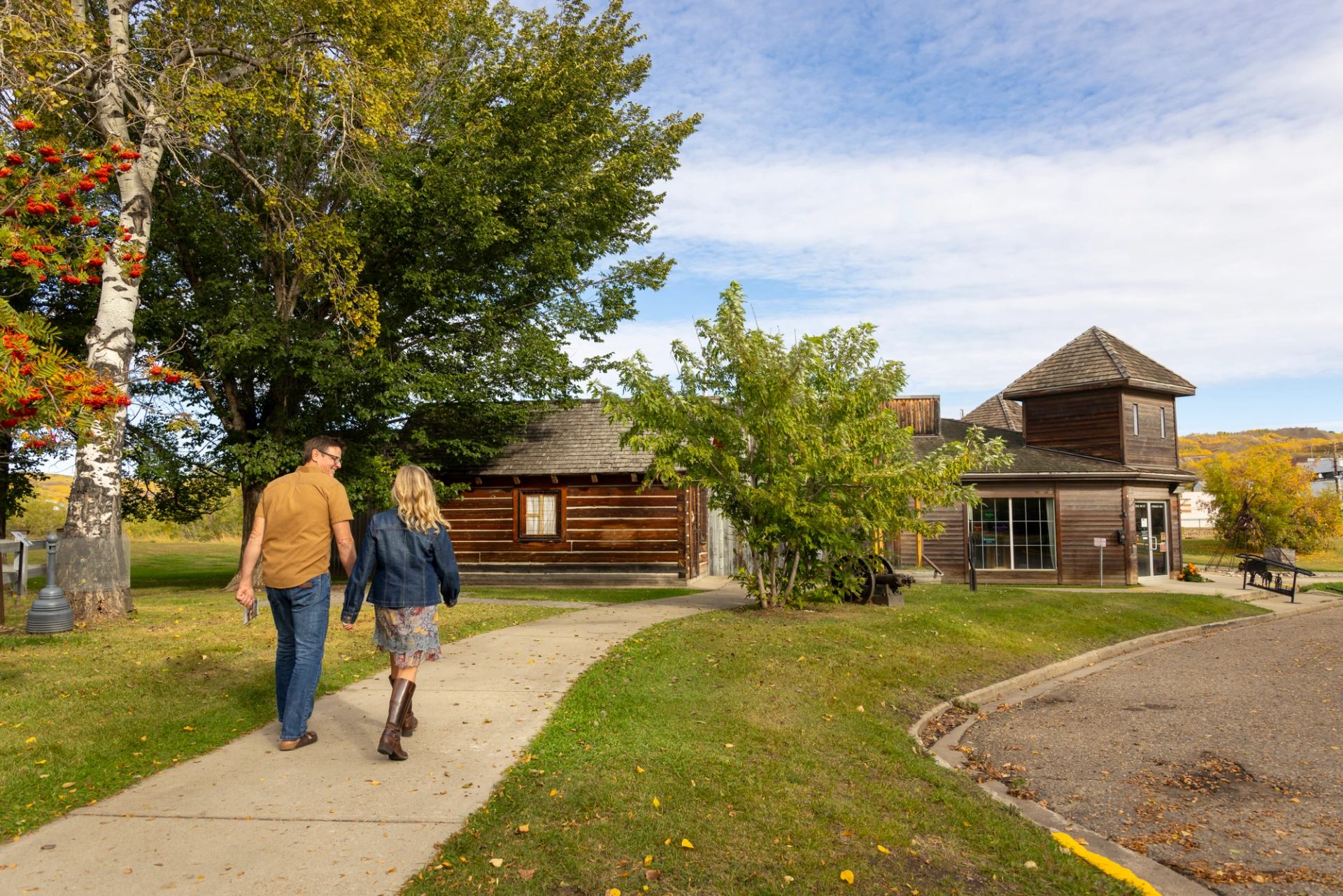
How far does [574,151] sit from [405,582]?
17.8 m

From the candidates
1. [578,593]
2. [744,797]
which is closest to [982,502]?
[578,593]

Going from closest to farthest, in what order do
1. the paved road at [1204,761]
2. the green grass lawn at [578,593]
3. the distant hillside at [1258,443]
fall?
the paved road at [1204,761] → the green grass lawn at [578,593] → the distant hillside at [1258,443]

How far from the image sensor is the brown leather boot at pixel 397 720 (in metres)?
6.05

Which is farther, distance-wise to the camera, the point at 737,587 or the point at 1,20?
the point at 737,587

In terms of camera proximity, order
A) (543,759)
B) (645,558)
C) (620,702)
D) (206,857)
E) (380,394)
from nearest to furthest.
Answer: (206,857)
(543,759)
(620,702)
(380,394)
(645,558)

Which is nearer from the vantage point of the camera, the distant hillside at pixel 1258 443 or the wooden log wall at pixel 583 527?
the wooden log wall at pixel 583 527

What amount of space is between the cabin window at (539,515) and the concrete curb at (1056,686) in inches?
547

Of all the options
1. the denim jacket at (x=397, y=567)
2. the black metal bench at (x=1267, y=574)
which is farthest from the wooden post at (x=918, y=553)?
the denim jacket at (x=397, y=567)

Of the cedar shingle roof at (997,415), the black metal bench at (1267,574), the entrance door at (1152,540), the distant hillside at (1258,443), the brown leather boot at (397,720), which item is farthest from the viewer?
the distant hillside at (1258,443)

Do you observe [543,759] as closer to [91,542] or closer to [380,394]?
[91,542]

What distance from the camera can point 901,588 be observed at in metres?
20.0

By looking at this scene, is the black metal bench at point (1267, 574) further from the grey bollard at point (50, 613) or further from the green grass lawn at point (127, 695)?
the grey bollard at point (50, 613)

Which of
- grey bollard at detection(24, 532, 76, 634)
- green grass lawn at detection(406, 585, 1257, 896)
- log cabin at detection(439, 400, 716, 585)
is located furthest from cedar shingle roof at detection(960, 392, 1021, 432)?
grey bollard at detection(24, 532, 76, 634)

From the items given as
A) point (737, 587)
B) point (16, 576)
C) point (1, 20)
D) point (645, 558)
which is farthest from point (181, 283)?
point (737, 587)
